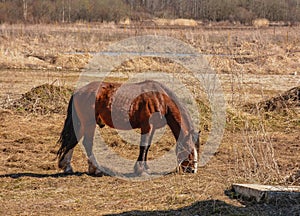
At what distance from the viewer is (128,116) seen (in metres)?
8.54

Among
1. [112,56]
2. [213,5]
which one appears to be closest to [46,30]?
[112,56]

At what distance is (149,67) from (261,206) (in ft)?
61.8

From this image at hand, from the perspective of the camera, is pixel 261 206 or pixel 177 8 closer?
pixel 261 206

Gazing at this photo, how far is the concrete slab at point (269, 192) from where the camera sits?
608cm

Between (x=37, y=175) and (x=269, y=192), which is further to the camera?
(x=37, y=175)

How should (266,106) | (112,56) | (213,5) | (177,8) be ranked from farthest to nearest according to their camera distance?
(177,8) < (213,5) < (112,56) < (266,106)

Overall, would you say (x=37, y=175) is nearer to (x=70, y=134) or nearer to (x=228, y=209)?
(x=70, y=134)

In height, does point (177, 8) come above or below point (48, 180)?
above

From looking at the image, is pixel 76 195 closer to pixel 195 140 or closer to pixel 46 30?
pixel 195 140

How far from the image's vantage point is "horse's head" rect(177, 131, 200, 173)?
8125 millimetres

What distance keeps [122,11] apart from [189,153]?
1804 inches

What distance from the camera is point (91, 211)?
244 inches

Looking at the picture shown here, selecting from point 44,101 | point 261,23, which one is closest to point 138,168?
point 44,101

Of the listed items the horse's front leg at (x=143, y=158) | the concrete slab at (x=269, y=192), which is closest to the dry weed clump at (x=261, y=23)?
the horse's front leg at (x=143, y=158)
